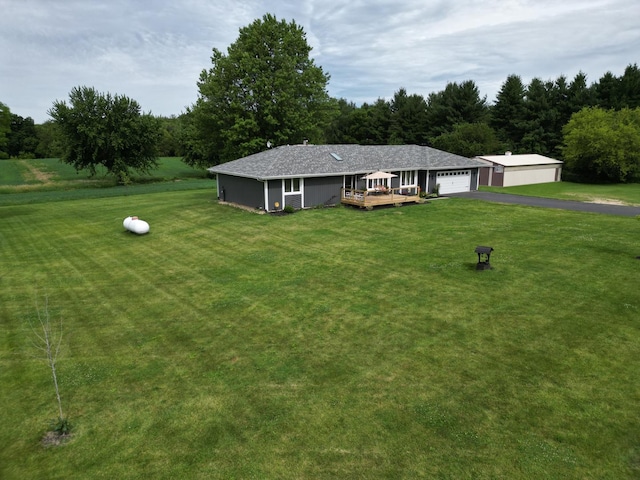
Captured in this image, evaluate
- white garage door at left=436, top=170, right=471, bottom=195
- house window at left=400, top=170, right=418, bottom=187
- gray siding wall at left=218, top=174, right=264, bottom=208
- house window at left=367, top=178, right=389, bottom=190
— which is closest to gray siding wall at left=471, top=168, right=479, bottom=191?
white garage door at left=436, top=170, right=471, bottom=195

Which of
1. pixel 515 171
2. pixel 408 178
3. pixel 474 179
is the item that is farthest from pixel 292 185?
pixel 515 171

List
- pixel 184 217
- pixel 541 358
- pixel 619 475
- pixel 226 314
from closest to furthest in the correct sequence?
pixel 619 475, pixel 541 358, pixel 226 314, pixel 184 217

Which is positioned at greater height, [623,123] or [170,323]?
[623,123]

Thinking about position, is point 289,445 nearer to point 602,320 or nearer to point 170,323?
point 170,323

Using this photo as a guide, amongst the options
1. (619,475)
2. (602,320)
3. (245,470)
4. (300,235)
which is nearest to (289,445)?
(245,470)

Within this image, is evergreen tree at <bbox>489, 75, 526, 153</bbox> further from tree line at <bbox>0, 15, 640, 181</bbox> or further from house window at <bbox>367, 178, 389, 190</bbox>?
house window at <bbox>367, 178, 389, 190</bbox>
